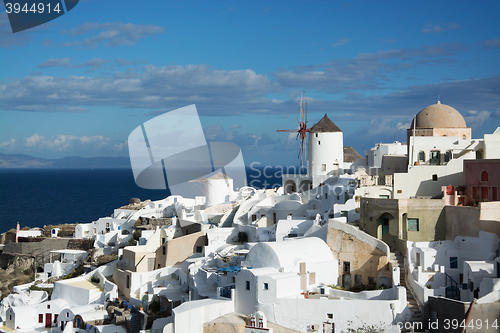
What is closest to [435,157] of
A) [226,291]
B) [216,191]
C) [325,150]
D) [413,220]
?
[325,150]

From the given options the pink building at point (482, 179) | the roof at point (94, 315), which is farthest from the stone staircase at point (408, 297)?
the roof at point (94, 315)

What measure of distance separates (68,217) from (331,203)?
52.9 metres


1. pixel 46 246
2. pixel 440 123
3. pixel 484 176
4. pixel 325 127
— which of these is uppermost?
pixel 325 127

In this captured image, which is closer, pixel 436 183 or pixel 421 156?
pixel 436 183

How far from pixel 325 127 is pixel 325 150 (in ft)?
5.48

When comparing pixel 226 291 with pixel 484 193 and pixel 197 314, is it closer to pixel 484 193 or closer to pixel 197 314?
pixel 197 314

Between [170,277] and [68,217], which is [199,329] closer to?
[170,277]

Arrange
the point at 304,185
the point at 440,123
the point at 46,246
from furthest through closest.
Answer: the point at 46,246
the point at 304,185
the point at 440,123

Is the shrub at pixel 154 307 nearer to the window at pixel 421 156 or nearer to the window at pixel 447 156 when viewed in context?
the window at pixel 421 156

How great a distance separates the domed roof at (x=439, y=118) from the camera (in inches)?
1303

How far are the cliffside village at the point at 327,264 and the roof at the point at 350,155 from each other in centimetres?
807

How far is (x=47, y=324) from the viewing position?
93.2 feet

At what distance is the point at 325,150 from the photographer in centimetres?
3878

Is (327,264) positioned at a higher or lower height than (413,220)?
lower
